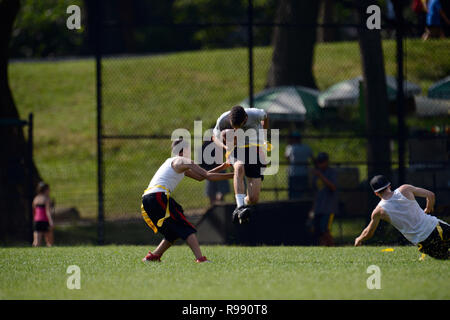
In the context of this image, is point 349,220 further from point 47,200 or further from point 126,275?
point 126,275

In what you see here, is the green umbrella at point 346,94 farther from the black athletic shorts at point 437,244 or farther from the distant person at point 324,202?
the black athletic shorts at point 437,244

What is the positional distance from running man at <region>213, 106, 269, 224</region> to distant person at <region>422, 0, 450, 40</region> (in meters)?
5.45

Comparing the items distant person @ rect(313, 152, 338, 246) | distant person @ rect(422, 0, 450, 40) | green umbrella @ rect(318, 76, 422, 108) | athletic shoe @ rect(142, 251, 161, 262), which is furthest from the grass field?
green umbrella @ rect(318, 76, 422, 108)

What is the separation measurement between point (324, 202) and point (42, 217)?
5752 mm

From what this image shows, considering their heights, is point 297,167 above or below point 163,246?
above

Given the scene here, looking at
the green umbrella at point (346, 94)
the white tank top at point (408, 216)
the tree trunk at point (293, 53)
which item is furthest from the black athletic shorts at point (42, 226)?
the tree trunk at point (293, 53)

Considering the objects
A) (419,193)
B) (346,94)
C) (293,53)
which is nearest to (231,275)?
(419,193)

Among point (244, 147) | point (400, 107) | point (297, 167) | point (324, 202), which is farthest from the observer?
point (297, 167)

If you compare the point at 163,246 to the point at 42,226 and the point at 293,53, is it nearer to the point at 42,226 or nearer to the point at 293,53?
the point at 42,226

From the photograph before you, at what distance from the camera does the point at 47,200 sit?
14.8 metres

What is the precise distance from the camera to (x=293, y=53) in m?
22.6

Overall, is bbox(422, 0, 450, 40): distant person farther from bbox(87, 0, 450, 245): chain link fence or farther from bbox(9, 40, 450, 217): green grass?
bbox(9, 40, 450, 217): green grass

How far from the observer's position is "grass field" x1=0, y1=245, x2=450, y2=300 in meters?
7.21
